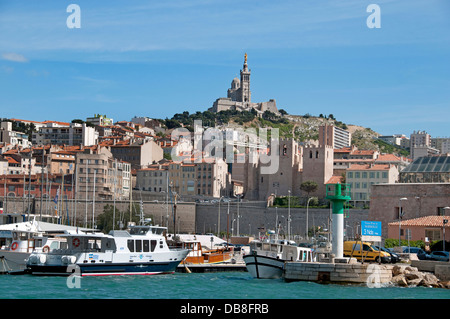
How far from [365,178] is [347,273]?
63218 millimetres

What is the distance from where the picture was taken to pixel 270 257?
32312 mm

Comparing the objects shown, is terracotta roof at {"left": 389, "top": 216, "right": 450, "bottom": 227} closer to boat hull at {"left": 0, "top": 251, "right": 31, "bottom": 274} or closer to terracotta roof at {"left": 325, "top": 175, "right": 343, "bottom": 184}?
boat hull at {"left": 0, "top": 251, "right": 31, "bottom": 274}

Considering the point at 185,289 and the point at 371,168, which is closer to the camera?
the point at 185,289

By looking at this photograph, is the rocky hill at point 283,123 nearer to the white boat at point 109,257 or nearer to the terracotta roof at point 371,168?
the terracotta roof at point 371,168

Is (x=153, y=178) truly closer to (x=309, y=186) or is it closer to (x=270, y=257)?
(x=309, y=186)

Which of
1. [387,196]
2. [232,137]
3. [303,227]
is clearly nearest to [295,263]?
[387,196]

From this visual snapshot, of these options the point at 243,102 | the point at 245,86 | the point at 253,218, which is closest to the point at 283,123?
the point at 243,102

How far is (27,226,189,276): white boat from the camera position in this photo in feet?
106

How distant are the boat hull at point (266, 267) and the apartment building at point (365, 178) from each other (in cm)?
5655

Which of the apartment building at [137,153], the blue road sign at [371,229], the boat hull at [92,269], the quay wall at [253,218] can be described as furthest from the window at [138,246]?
the apartment building at [137,153]

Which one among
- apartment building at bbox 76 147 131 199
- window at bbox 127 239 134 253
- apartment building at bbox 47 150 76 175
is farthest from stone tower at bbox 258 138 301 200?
window at bbox 127 239 134 253

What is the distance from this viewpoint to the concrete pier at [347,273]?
2773cm

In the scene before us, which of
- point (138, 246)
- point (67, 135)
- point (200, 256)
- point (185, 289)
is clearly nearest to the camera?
point (185, 289)
